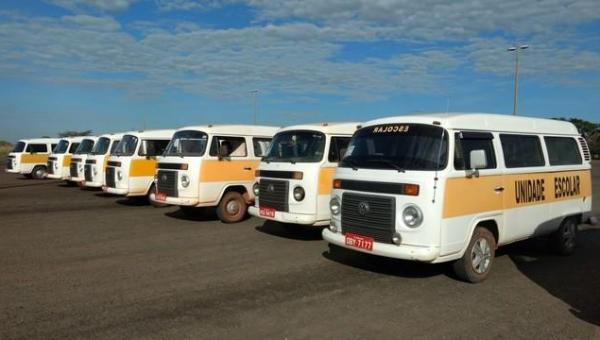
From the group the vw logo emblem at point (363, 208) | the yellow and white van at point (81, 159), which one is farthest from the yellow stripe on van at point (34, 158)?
the vw logo emblem at point (363, 208)

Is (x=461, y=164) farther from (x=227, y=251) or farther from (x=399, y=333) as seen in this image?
(x=227, y=251)

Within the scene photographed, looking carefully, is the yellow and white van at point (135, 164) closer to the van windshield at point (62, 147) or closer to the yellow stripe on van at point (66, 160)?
the yellow stripe on van at point (66, 160)

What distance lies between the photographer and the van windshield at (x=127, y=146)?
53.2 feet

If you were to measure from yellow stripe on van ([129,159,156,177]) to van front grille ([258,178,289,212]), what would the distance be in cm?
651

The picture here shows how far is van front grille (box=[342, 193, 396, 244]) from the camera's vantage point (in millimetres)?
7039

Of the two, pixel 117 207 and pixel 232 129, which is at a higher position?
pixel 232 129

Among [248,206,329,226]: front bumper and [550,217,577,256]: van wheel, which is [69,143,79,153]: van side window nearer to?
[248,206,329,226]: front bumper

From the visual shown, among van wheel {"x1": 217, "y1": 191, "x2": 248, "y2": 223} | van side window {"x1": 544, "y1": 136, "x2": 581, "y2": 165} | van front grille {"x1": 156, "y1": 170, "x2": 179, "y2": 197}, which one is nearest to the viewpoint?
van side window {"x1": 544, "y1": 136, "x2": 581, "y2": 165}

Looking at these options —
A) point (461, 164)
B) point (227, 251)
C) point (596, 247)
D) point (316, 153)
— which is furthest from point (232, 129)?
point (596, 247)

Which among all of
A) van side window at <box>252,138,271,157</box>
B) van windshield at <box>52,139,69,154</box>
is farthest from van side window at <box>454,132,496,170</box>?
van windshield at <box>52,139,69,154</box>

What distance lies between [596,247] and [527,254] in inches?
76.6

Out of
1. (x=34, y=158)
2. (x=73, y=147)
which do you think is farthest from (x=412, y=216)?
(x=34, y=158)

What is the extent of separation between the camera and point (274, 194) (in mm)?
10484

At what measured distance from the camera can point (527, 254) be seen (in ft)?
30.9
